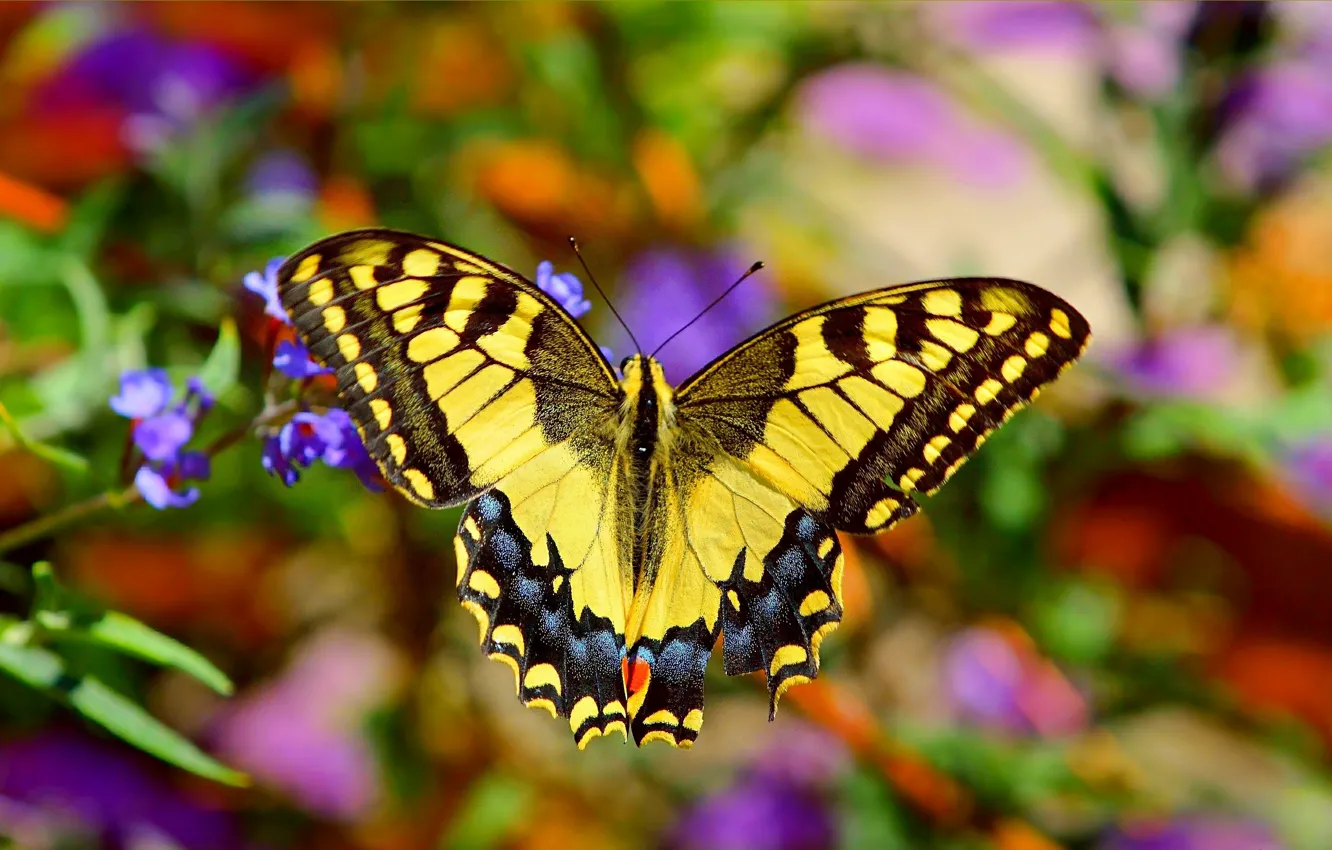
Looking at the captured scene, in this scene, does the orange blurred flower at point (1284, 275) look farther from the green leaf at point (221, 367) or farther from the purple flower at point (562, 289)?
the green leaf at point (221, 367)

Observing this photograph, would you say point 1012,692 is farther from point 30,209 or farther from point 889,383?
point 30,209

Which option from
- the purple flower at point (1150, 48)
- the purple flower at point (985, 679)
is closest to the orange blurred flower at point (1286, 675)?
the purple flower at point (985, 679)

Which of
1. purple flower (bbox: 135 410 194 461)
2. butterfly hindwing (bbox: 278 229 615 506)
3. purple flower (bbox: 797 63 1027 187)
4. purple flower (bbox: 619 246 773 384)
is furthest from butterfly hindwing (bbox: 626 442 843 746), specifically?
purple flower (bbox: 797 63 1027 187)

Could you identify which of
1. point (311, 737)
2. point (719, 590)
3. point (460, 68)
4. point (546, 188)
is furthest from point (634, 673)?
point (460, 68)

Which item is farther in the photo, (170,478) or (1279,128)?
(1279,128)

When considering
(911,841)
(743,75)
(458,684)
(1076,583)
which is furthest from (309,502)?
(743,75)

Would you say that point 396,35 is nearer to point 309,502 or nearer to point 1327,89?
point 309,502
